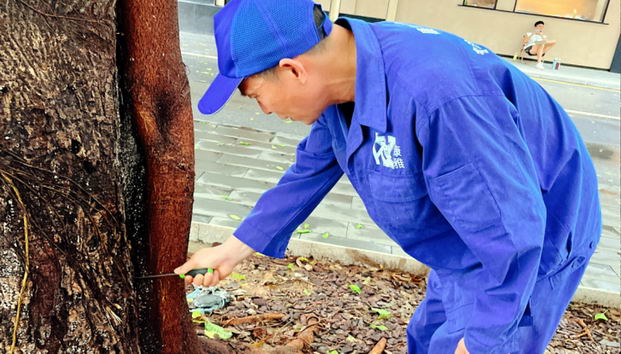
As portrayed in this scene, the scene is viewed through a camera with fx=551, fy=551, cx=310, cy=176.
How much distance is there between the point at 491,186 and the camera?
1.28 meters

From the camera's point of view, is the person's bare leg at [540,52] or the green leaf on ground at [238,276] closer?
the green leaf on ground at [238,276]

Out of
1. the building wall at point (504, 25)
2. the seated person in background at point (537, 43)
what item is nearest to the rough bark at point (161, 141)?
the building wall at point (504, 25)

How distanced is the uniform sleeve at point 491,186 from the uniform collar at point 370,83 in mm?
139

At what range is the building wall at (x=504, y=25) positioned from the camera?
16406mm

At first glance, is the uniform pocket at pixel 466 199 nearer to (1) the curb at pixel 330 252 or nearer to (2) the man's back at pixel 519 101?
(2) the man's back at pixel 519 101

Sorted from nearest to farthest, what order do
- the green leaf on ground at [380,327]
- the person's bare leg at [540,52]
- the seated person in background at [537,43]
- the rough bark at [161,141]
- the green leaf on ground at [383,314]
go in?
the rough bark at [161,141] < the green leaf on ground at [380,327] < the green leaf on ground at [383,314] < the person's bare leg at [540,52] < the seated person in background at [537,43]

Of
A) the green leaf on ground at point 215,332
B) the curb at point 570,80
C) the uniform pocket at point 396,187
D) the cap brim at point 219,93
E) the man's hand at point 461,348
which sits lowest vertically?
the green leaf on ground at point 215,332

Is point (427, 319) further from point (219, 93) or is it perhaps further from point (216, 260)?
point (219, 93)

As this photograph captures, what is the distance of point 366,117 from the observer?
1.47 metres

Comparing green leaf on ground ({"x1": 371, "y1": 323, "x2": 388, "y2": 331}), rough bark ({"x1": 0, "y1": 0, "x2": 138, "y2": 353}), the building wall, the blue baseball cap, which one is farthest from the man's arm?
the building wall

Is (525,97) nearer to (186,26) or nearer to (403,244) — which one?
(403,244)

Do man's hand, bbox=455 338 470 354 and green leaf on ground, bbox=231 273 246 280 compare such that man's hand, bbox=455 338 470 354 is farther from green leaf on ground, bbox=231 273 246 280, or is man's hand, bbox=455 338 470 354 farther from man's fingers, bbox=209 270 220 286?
green leaf on ground, bbox=231 273 246 280

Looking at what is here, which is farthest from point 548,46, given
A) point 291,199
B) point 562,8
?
point 291,199

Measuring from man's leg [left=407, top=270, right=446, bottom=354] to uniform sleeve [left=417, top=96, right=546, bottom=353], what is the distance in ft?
2.10
